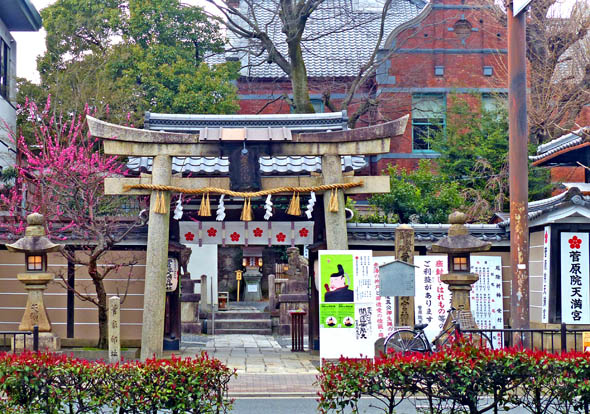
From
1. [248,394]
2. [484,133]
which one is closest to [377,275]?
[248,394]

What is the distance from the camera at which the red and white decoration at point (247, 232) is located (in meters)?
20.0

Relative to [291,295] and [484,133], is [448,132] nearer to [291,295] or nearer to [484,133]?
[484,133]

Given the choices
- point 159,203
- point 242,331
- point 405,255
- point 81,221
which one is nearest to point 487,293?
point 405,255

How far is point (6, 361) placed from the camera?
980cm

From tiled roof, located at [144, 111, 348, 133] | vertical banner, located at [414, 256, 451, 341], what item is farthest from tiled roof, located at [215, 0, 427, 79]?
vertical banner, located at [414, 256, 451, 341]

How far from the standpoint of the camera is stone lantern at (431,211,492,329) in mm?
17531

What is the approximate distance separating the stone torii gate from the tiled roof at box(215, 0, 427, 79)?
19580 mm

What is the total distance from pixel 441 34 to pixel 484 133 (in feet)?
27.5

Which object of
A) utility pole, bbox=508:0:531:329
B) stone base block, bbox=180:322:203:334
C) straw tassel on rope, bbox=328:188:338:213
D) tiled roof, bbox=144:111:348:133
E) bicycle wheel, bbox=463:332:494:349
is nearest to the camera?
bicycle wheel, bbox=463:332:494:349

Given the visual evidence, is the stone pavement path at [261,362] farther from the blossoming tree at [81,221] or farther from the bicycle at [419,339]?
the blossoming tree at [81,221]

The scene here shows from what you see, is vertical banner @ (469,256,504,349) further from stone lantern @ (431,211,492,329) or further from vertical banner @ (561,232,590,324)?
stone lantern @ (431,211,492,329)

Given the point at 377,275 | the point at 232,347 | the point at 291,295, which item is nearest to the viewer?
the point at 377,275

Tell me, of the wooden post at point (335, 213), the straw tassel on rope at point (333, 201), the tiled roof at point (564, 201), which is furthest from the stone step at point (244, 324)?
the tiled roof at point (564, 201)

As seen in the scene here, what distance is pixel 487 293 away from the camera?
20375 millimetres
